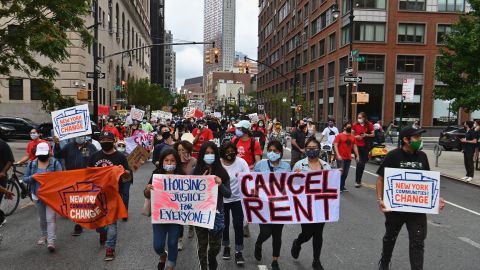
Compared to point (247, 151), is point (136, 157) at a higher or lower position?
lower

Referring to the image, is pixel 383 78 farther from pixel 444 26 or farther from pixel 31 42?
pixel 31 42

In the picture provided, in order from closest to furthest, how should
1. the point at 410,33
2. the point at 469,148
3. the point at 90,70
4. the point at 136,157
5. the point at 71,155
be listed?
the point at 71,155 < the point at 136,157 < the point at 469,148 < the point at 90,70 < the point at 410,33

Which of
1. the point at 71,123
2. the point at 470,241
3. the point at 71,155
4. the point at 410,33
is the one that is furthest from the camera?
the point at 410,33

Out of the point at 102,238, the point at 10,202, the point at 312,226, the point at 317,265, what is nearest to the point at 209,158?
the point at 312,226

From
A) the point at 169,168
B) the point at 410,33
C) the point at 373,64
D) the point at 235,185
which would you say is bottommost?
the point at 235,185

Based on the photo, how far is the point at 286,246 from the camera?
23.1ft

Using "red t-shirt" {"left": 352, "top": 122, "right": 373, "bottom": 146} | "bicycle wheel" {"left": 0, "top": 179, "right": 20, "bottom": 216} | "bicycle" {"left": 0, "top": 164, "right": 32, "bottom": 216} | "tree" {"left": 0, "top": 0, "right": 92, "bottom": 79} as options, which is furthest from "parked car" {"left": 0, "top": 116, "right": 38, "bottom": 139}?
"red t-shirt" {"left": 352, "top": 122, "right": 373, "bottom": 146}

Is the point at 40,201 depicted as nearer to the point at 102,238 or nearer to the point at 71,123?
the point at 102,238

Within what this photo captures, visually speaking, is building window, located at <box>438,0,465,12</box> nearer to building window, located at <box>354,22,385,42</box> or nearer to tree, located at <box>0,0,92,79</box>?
building window, located at <box>354,22,385,42</box>

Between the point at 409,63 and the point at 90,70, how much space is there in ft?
103

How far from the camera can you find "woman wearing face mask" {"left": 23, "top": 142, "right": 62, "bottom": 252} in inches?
261

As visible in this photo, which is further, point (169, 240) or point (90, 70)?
point (90, 70)

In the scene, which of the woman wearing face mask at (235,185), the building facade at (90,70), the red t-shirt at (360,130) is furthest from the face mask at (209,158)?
the building facade at (90,70)

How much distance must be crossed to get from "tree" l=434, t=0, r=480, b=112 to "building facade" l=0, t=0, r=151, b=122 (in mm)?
15797
